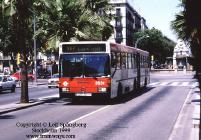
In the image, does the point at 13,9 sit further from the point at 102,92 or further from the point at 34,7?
the point at 102,92

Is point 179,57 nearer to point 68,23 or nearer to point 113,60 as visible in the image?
point 68,23

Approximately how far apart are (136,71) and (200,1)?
23.3 meters

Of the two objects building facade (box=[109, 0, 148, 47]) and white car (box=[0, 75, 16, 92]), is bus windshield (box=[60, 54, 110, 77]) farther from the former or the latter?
building facade (box=[109, 0, 148, 47])

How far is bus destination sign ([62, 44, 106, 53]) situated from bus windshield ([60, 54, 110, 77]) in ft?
0.80

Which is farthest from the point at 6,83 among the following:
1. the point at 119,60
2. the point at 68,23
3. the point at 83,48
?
the point at 83,48

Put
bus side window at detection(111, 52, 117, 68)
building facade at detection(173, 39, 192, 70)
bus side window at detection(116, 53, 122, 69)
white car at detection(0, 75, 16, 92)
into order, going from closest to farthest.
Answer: bus side window at detection(111, 52, 117, 68)
bus side window at detection(116, 53, 122, 69)
white car at detection(0, 75, 16, 92)
building facade at detection(173, 39, 192, 70)

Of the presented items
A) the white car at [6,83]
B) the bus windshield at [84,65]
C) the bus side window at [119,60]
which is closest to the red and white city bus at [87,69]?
the bus windshield at [84,65]

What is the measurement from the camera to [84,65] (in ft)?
68.7

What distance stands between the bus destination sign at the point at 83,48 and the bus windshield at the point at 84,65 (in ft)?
0.80

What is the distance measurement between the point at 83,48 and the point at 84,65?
83cm

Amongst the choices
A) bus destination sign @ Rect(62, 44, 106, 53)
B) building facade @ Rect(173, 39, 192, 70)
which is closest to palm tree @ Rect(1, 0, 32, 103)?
bus destination sign @ Rect(62, 44, 106, 53)

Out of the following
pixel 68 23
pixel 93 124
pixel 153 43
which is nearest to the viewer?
pixel 93 124

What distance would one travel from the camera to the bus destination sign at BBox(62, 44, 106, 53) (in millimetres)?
21094

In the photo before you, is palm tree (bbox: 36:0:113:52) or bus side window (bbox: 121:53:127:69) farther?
palm tree (bbox: 36:0:113:52)
